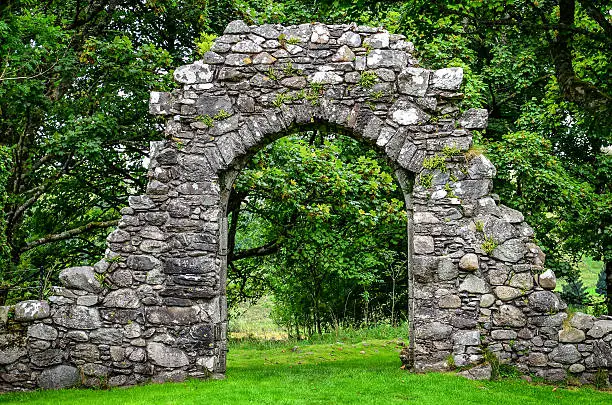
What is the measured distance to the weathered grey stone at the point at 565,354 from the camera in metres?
7.14

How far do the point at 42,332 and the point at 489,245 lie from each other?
19.6 ft

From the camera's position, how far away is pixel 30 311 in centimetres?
741

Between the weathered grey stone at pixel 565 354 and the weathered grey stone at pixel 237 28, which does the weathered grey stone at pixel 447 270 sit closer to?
the weathered grey stone at pixel 565 354

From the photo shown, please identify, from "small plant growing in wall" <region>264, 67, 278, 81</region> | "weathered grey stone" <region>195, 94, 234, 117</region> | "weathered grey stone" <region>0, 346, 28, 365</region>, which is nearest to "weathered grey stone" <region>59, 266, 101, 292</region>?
"weathered grey stone" <region>0, 346, 28, 365</region>

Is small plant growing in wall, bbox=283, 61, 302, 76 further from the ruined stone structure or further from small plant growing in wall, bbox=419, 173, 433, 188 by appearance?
small plant growing in wall, bbox=419, 173, 433, 188

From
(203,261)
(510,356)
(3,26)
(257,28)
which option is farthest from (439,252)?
(3,26)

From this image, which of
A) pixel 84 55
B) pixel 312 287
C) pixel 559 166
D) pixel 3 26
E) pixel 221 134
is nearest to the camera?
pixel 3 26

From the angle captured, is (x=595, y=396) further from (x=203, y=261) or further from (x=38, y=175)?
(x=38, y=175)

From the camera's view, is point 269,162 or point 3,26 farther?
point 269,162

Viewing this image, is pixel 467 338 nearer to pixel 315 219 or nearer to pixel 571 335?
pixel 571 335

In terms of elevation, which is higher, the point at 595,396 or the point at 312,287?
the point at 312,287

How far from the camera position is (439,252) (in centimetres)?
748

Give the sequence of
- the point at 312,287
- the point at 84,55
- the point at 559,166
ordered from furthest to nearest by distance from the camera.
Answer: the point at 312,287 → the point at 559,166 → the point at 84,55

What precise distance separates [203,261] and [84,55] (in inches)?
183
